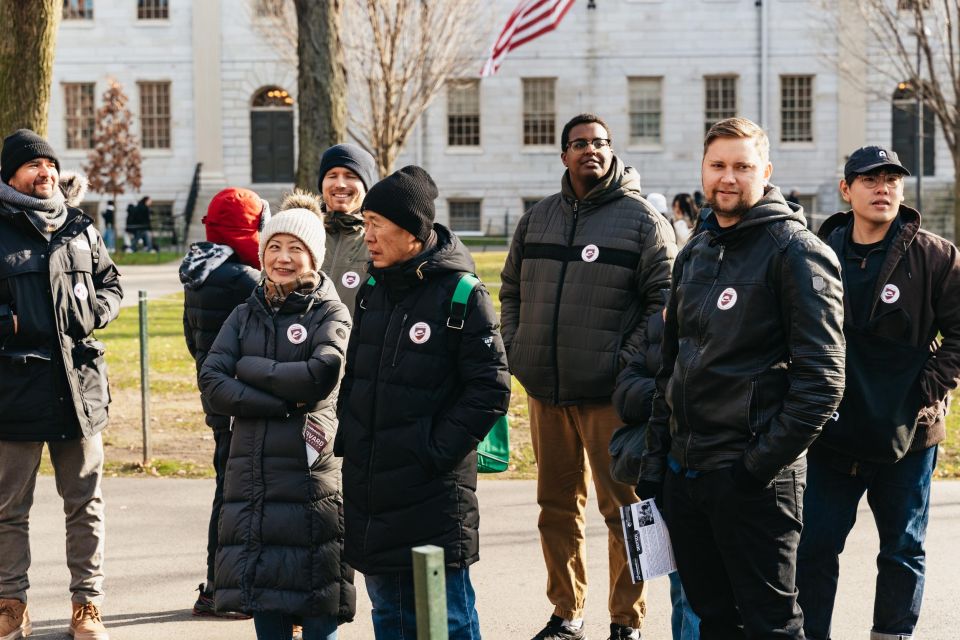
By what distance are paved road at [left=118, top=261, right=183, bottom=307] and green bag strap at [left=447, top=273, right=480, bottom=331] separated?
16.7 meters

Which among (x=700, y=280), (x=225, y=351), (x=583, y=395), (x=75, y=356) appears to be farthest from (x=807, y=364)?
(x=75, y=356)

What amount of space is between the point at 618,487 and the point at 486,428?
1.42 m

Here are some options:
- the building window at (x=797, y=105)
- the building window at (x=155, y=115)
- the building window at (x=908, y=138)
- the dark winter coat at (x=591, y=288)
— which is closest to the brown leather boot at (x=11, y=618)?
the dark winter coat at (x=591, y=288)

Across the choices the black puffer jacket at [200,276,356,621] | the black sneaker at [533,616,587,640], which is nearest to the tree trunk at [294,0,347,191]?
the black sneaker at [533,616,587,640]

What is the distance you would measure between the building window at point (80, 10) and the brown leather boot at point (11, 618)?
39.1 m

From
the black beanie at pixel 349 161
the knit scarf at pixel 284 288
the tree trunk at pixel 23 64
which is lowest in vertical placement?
the knit scarf at pixel 284 288

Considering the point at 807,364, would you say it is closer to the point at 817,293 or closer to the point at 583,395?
the point at 817,293

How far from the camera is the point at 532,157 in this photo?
41.2 m

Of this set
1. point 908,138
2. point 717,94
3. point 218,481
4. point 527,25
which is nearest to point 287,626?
point 218,481

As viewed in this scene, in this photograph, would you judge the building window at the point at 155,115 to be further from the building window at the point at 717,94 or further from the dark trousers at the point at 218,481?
the dark trousers at the point at 218,481

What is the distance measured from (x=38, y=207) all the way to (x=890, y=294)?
3823 mm

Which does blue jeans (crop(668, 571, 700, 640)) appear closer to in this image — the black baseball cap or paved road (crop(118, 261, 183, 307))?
the black baseball cap

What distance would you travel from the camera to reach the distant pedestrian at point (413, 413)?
4.59m

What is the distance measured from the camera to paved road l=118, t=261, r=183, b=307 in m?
22.6
